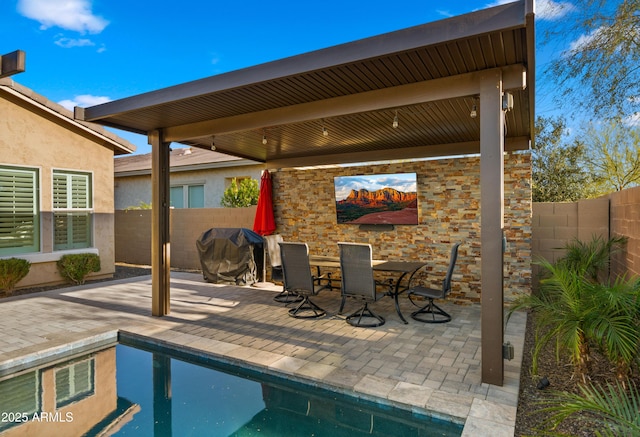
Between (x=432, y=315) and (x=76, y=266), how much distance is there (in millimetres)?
7205

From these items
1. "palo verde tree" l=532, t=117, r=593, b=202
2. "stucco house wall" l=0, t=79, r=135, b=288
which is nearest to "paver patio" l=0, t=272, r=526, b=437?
"stucco house wall" l=0, t=79, r=135, b=288

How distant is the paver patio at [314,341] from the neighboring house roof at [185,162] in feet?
20.5

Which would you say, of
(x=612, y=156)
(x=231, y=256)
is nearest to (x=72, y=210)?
(x=231, y=256)

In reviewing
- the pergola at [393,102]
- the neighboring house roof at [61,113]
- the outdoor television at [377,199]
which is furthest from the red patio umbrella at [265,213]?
the neighboring house roof at [61,113]

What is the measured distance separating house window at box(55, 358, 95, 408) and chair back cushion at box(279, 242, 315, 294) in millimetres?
2614

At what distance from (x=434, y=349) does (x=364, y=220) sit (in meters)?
3.58

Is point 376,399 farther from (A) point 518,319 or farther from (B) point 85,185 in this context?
(B) point 85,185

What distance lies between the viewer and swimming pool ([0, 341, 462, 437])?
3088 millimetres

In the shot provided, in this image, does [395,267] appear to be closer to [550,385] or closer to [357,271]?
[357,271]

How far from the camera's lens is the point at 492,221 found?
350cm

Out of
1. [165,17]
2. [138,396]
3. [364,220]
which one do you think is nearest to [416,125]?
[364,220]

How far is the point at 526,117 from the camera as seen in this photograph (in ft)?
16.9

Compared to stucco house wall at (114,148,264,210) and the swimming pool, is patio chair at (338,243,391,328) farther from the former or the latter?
stucco house wall at (114,148,264,210)

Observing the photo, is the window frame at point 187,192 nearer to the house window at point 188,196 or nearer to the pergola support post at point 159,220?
the house window at point 188,196
